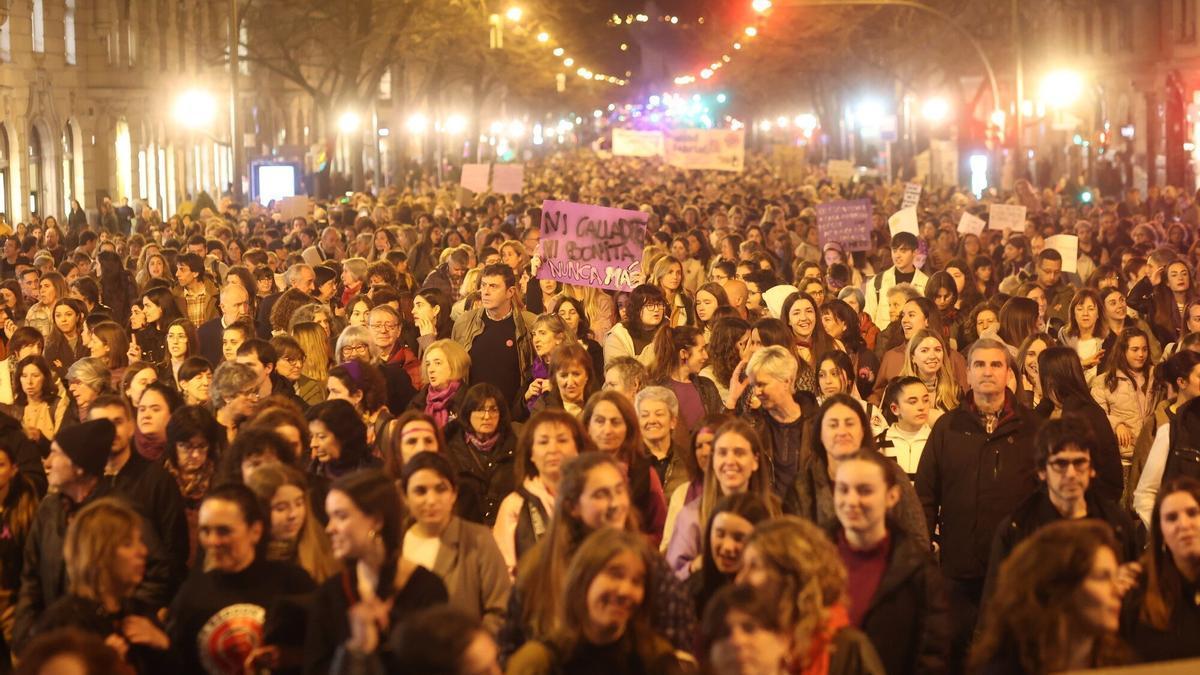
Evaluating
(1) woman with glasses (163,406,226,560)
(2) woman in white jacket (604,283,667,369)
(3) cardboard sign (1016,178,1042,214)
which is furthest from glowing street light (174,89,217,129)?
(1) woman with glasses (163,406,226,560)

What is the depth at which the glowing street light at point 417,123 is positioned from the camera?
77438mm

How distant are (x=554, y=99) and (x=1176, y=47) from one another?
3142 inches

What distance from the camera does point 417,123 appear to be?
7975 cm

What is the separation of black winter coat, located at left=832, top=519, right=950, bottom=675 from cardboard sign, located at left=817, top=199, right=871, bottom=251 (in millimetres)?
13969

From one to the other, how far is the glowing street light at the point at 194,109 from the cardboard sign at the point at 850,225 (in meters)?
34.0

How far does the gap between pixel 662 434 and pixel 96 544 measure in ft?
11.8

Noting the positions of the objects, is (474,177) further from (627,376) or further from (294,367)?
(627,376)

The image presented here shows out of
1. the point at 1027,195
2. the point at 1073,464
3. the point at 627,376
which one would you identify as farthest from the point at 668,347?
the point at 1027,195

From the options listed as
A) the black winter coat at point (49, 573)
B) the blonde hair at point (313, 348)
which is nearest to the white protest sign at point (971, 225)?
the blonde hair at point (313, 348)

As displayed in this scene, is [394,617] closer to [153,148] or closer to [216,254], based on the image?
[216,254]

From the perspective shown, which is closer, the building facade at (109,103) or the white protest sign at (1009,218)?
the white protest sign at (1009,218)

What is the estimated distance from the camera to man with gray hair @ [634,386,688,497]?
9.66m

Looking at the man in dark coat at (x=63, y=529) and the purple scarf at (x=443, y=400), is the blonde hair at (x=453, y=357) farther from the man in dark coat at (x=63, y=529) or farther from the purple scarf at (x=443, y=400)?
the man in dark coat at (x=63, y=529)

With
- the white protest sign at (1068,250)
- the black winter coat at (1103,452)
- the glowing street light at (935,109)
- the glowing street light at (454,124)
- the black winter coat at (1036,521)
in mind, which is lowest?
the black winter coat at (1036,521)
